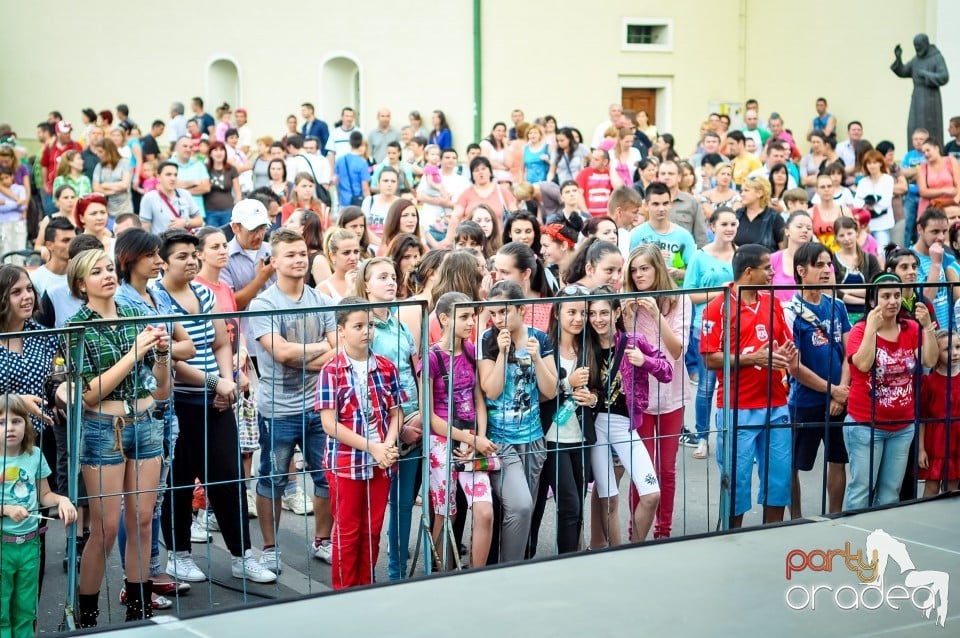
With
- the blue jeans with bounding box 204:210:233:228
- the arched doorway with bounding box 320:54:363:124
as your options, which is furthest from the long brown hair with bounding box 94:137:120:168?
the arched doorway with bounding box 320:54:363:124

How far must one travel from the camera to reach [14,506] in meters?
4.96

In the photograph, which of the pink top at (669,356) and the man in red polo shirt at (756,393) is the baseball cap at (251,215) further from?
the man in red polo shirt at (756,393)

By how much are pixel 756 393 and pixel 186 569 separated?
3.08 metres

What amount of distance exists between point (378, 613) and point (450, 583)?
19.1 inches

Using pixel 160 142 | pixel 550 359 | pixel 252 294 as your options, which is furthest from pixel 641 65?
→ pixel 550 359

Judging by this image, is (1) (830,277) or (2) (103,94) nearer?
(1) (830,277)

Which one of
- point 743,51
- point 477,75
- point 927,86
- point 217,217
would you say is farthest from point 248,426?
point 743,51

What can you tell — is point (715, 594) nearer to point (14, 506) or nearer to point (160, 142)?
Answer: point (14, 506)

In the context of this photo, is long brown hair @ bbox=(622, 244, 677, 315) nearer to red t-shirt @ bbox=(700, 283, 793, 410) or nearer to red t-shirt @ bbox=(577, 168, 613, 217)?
red t-shirt @ bbox=(700, 283, 793, 410)

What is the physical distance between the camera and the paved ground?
6141mm

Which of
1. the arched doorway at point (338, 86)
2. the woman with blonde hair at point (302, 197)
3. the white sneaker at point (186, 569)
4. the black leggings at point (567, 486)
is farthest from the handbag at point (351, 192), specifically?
the arched doorway at point (338, 86)

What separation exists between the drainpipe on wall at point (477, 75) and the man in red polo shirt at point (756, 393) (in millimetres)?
20284

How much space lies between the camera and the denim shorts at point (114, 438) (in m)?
5.43

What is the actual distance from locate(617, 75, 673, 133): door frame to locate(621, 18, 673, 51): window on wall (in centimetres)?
61
